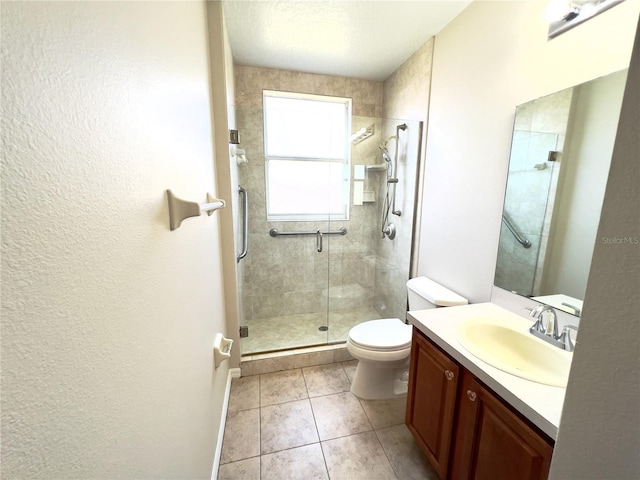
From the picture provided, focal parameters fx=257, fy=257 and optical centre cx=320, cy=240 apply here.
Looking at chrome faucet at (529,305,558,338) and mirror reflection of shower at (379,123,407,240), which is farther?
mirror reflection of shower at (379,123,407,240)

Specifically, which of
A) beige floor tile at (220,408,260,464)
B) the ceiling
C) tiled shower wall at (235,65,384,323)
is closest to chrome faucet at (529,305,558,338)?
beige floor tile at (220,408,260,464)

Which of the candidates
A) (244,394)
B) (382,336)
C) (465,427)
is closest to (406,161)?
(382,336)

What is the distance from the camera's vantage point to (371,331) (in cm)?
187

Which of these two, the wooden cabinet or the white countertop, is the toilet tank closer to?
the white countertop

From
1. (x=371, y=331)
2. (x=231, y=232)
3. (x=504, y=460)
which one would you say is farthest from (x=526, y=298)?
(x=231, y=232)

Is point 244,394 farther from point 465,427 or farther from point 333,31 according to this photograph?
point 333,31

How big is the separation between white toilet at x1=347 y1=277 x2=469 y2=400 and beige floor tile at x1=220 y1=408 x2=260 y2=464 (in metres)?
0.71

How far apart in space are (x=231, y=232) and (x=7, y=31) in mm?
1562

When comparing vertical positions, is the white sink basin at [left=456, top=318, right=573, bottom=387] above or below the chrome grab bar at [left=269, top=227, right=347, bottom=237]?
below

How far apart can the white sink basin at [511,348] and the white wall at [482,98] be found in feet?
1.10

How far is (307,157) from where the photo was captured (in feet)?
8.85

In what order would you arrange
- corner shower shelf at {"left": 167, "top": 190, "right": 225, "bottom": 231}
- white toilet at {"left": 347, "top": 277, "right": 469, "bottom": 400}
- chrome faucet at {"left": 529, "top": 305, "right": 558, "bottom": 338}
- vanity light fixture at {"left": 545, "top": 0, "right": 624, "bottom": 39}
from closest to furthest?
corner shower shelf at {"left": 167, "top": 190, "right": 225, "bottom": 231} < vanity light fixture at {"left": 545, "top": 0, "right": 624, "bottom": 39} < chrome faucet at {"left": 529, "top": 305, "right": 558, "bottom": 338} < white toilet at {"left": 347, "top": 277, "right": 469, "bottom": 400}

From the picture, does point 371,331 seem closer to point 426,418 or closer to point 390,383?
point 390,383

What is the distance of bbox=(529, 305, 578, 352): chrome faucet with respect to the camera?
1071 millimetres
